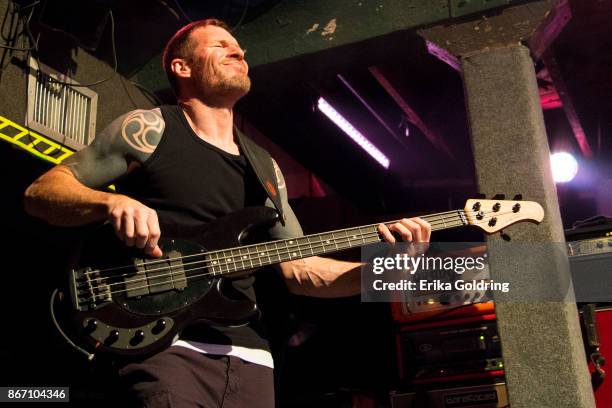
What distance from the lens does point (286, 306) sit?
509cm

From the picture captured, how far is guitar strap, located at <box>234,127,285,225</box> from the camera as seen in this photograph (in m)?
2.40

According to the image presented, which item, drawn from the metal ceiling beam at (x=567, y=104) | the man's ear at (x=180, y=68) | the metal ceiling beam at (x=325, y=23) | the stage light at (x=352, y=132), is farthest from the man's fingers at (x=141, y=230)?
the metal ceiling beam at (x=567, y=104)

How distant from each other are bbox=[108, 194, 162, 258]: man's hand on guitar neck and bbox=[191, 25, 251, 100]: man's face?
3.15 ft

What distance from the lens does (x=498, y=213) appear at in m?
2.63

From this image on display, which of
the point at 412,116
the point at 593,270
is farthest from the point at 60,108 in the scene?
the point at 412,116

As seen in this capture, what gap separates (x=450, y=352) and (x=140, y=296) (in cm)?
204

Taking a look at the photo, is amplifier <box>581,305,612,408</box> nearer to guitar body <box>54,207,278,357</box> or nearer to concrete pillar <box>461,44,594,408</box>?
concrete pillar <box>461,44,594,408</box>

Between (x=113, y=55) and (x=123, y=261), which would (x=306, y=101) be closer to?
(x=113, y=55)

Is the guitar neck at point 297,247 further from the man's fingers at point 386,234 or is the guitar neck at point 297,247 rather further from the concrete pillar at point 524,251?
the concrete pillar at point 524,251

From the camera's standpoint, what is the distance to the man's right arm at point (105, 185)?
1828 millimetres

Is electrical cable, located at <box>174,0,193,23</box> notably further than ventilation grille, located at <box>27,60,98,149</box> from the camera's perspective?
Yes

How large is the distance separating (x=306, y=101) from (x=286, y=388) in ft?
7.55

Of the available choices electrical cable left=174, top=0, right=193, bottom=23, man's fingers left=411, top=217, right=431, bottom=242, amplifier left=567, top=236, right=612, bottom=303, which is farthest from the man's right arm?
amplifier left=567, top=236, right=612, bottom=303
